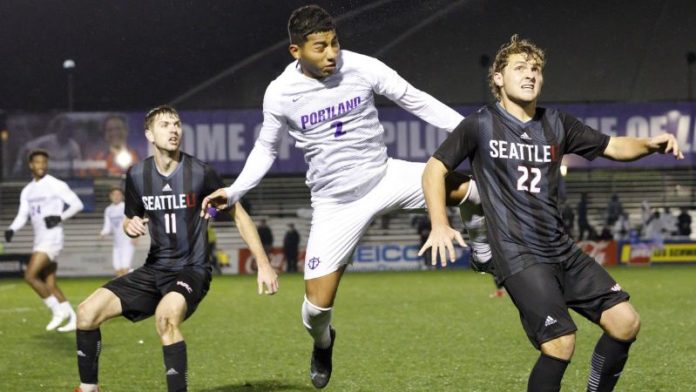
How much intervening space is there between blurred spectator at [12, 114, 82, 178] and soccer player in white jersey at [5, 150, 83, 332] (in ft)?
60.6

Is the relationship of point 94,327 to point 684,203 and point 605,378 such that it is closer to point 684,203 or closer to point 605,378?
point 605,378

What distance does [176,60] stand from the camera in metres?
38.5

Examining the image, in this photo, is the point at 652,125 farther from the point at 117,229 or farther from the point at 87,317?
the point at 87,317

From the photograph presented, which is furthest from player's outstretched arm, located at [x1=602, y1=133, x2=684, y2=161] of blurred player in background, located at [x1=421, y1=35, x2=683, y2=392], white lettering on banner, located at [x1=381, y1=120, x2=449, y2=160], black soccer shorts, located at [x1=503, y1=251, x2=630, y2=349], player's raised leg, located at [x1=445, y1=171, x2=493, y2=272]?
white lettering on banner, located at [x1=381, y1=120, x2=449, y2=160]

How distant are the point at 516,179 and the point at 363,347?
241 inches

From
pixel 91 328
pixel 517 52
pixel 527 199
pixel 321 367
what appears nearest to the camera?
pixel 527 199

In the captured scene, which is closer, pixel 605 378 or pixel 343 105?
pixel 605 378

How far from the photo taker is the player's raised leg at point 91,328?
7516mm

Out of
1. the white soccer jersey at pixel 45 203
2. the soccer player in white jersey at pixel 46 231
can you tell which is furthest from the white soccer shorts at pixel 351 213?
the white soccer jersey at pixel 45 203

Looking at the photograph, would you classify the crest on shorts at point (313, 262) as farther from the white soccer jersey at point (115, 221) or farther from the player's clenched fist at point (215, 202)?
the white soccer jersey at point (115, 221)

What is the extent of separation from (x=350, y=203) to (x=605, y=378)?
2.27m

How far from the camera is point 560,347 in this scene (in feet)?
19.0

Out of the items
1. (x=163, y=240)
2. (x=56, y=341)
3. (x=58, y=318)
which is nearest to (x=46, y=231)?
(x=58, y=318)

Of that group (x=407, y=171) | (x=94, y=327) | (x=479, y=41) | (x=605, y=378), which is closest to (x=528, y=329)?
(x=605, y=378)
